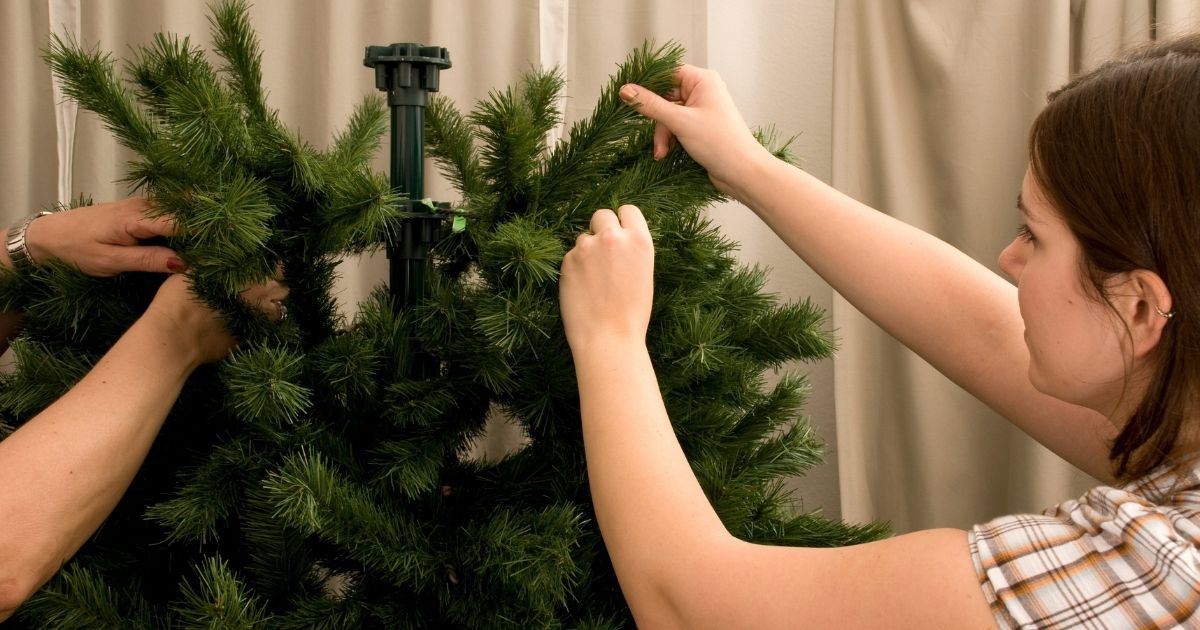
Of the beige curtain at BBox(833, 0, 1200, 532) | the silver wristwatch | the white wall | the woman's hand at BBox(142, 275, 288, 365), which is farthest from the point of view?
the white wall

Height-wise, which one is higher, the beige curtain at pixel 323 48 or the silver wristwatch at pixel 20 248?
the beige curtain at pixel 323 48

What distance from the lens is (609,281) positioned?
70 cm

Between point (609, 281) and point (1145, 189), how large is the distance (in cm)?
37

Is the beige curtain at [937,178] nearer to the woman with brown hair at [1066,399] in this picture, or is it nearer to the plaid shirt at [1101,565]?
the woman with brown hair at [1066,399]

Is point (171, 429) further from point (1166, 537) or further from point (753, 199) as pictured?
point (1166, 537)

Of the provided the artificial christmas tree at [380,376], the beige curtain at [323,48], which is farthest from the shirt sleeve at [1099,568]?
the beige curtain at [323,48]

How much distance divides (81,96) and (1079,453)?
3.04 feet

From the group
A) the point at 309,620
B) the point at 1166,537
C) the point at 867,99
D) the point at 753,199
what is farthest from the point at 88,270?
the point at 867,99

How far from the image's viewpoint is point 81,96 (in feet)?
2.43

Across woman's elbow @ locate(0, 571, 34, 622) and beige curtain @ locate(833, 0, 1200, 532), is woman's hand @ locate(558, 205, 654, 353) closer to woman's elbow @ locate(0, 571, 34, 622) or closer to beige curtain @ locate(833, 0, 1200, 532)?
woman's elbow @ locate(0, 571, 34, 622)

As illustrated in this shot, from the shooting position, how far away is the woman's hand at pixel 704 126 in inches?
32.3

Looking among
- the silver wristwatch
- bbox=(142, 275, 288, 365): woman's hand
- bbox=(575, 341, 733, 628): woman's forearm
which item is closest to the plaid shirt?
bbox=(575, 341, 733, 628): woman's forearm

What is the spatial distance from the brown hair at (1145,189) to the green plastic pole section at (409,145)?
491 mm

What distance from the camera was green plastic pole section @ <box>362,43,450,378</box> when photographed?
799mm
